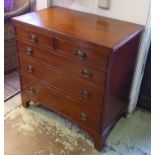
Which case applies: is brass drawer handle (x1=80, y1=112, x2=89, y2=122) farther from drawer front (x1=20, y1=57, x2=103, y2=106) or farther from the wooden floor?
the wooden floor

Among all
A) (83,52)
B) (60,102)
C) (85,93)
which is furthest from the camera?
(60,102)

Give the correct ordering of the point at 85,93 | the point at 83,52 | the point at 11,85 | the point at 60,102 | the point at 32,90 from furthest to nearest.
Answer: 1. the point at 11,85
2. the point at 32,90
3. the point at 60,102
4. the point at 85,93
5. the point at 83,52

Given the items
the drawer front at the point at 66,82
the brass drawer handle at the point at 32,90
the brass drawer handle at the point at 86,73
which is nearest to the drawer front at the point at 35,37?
the drawer front at the point at 66,82

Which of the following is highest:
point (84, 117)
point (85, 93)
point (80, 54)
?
point (80, 54)

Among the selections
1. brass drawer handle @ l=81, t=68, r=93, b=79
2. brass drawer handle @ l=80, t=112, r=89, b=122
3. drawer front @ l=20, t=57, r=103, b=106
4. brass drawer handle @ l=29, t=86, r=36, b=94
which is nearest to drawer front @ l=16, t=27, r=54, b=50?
drawer front @ l=20, t=57, r=103, b=106

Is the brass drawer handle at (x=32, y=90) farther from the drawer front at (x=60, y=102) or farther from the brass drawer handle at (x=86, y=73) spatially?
the brass drawer handle at (x=86, y=73)

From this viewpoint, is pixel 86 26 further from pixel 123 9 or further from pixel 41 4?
pixel 41 4

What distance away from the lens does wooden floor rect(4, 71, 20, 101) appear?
224cm

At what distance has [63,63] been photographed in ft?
5.07

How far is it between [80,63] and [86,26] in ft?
0.96

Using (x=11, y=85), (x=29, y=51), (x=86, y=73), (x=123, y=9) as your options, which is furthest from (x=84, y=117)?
(x=11, y=85)

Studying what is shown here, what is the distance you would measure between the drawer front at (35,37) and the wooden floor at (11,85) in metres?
0.75

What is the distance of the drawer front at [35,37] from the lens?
5.03ft

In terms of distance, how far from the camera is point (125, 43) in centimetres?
139
